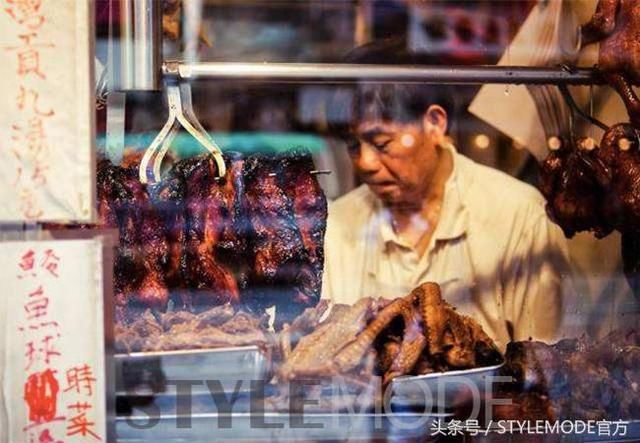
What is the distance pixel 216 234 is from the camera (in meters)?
2.29

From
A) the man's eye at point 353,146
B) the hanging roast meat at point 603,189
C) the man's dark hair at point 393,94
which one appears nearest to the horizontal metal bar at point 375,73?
the hanging roast meat at point 603,189

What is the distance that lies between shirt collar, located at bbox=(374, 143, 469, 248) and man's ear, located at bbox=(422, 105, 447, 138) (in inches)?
2.3

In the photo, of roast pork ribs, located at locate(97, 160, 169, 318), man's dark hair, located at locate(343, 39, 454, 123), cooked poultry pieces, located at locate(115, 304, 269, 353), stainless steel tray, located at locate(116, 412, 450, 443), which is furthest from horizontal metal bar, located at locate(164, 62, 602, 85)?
stainless steel tray, located at locate(116, 412, 450, 443)

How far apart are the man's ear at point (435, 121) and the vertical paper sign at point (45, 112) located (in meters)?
1.59

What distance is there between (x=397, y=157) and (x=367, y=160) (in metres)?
0.11

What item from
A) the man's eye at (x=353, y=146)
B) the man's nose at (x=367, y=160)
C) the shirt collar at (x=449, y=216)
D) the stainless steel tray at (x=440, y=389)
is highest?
the man's eye at (x=353, y=146)

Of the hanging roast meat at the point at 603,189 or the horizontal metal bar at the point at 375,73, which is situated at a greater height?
the horizontal metal bar at the point at 375,73

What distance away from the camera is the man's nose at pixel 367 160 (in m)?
3.02

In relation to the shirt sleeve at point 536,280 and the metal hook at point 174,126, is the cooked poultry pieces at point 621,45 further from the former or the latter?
the metal hook at point 174,126

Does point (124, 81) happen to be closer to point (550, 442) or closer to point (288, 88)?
point (288, 88)

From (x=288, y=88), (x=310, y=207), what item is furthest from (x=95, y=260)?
(x=288, y=88)

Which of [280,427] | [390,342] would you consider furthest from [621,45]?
[280,427]

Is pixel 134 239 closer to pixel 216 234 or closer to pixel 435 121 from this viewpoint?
pixel 216 234

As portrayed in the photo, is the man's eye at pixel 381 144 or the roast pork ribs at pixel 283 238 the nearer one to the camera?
the roast pork ribs at pixel 283 238
